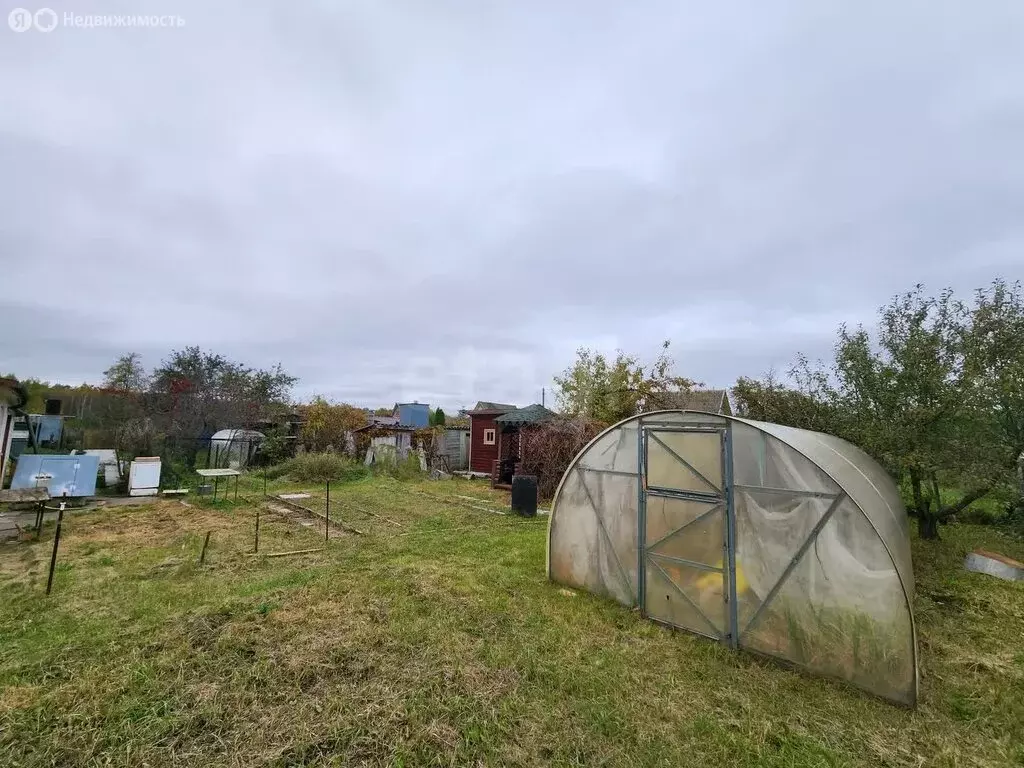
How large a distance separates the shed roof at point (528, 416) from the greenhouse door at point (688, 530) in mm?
10264

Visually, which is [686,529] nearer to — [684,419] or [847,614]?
[684,419]

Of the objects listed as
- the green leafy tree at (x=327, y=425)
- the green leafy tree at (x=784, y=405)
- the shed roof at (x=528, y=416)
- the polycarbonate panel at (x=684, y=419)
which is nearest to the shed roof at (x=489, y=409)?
the shed roof at (x=528, y=416)

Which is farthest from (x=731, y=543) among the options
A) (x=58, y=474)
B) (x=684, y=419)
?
(x=58, y=474)

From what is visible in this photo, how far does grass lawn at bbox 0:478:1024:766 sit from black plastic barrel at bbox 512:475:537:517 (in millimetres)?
4604

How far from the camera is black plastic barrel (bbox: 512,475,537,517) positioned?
36.1 ft

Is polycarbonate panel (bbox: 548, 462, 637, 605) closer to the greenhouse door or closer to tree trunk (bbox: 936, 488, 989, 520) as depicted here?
the greenhouse door

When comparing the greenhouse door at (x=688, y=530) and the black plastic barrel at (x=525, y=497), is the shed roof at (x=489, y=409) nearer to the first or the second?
the black plastic barrel at (x=525, y=497)

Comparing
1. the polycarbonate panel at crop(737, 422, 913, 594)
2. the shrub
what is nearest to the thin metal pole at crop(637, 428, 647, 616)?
the polycarbonate panel at crop(737, 422, 913, 594)

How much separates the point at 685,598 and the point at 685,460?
1.52 m

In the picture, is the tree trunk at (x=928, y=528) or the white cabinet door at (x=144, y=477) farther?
the white cabinet door at (x=144, y=477)

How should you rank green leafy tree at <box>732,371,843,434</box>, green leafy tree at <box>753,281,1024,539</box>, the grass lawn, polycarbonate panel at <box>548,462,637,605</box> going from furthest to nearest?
green leafy tree at <box>732,371,843,434</box>, green leafy tree at <box>753,281,1024,539</box>, polycarbonate panel at <box>548,462,637,605</box>, the grass lawn

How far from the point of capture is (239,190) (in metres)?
10.0

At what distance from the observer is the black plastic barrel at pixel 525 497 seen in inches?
433

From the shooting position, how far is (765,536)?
4125mm
